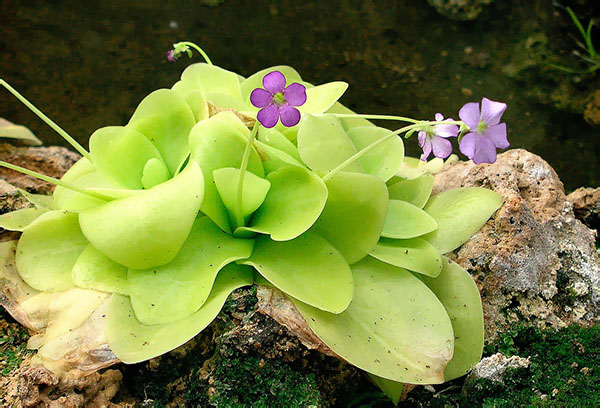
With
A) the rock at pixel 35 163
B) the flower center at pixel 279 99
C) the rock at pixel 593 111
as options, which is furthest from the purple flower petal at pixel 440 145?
the rock at pixel 593 111

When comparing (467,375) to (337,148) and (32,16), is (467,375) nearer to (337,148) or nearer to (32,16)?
(337,148)

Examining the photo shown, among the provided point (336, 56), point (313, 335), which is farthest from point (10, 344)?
point (336, 56)

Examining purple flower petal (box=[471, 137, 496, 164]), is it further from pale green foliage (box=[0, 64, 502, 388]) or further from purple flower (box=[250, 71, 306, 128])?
purple flower (box=[250, 71, 306, 128])

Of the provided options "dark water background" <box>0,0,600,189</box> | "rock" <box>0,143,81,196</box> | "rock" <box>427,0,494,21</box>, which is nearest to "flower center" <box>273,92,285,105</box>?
"rock" <box>0,143,81,196</box>

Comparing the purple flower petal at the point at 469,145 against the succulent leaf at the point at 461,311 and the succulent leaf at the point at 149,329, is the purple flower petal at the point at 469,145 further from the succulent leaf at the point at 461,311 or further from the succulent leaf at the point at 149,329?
the succulent leaf at the point at 149,329

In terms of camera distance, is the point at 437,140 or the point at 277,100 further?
the point at 437,140

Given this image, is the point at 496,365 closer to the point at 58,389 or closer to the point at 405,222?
the point at 405,222

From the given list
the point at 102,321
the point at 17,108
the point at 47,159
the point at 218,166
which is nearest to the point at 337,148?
the point at 218,166
